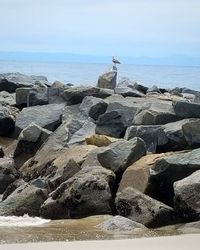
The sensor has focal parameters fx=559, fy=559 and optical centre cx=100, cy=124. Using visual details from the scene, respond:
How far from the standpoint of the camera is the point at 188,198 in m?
8.23

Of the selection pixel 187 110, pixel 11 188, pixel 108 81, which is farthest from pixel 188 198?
pixel 108 81

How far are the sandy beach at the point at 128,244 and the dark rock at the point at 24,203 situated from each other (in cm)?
270

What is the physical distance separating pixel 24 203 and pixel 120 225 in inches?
88.7

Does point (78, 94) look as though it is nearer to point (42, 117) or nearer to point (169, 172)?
point (42, 117)

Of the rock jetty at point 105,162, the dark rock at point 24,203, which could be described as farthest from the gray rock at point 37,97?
the dark rock at point 24,203

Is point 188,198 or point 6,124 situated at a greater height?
point 188,198

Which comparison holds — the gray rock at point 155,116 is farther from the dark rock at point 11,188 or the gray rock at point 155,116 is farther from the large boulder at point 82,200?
the large boulder at point 82,200

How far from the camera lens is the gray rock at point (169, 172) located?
Answer: 9.13 m

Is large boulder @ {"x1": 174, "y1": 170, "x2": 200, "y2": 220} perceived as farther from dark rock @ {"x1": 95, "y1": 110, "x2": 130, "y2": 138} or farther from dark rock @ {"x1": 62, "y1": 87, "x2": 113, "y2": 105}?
dark rock @ {"x1": 62, "y1": 87, "x2": 113, "y2": 105}

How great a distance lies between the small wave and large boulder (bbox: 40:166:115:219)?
0.86 feet

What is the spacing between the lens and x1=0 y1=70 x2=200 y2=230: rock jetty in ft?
28.1

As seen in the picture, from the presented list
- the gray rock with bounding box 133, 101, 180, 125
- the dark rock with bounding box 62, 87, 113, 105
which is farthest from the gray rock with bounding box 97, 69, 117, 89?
the gray rock with bounding box 133, 101, 180, 125

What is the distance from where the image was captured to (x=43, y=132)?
13812 millimetres

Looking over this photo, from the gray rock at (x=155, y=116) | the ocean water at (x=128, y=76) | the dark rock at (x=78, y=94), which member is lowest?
the ocean water at (x=128, y=76)
